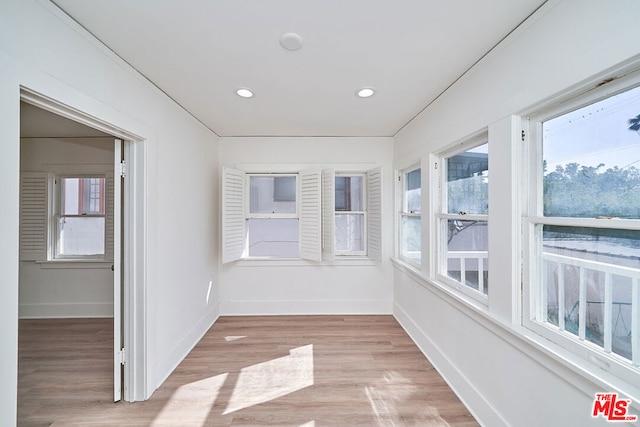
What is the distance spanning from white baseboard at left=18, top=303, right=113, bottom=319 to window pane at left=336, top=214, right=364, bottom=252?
322 centimetres

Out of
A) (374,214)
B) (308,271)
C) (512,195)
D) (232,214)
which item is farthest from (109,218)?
(512,195)

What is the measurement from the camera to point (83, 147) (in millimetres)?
3744

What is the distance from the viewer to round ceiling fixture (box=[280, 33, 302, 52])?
156 cm

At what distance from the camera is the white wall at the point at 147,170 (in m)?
1.15

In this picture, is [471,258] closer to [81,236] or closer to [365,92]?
[365,92]

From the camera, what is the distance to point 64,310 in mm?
3670

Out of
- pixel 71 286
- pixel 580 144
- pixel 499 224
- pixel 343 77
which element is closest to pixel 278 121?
pixel 343 77

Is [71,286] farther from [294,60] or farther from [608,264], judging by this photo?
[608,264]

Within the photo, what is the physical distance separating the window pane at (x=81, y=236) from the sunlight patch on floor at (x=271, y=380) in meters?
2.98

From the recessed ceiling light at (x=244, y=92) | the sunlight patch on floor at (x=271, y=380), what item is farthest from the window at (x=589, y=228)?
the recessed ceiling light at (x=244, y=92)

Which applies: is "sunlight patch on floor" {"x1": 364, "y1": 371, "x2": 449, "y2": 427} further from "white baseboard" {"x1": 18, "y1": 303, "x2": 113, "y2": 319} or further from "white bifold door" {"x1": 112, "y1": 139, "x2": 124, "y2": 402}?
"white baseboard" {"x1": 18, "y1": 303, "x2": 113, "y2": 319}

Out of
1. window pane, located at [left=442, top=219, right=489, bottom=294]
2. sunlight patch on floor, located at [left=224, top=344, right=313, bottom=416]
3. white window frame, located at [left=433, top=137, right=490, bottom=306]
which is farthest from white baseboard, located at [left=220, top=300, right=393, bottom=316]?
window pane, located at [left=442, top=219, right=489, bottom=294]

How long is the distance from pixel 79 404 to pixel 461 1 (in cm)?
351

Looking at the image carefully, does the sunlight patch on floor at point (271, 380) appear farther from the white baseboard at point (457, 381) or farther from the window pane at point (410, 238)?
the window pane at point (410, 238)
